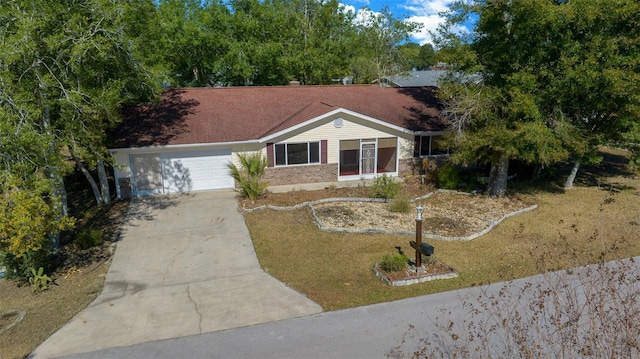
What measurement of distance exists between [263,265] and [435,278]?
15.4ft

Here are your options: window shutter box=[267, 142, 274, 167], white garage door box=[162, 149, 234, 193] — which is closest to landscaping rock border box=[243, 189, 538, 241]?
window shutter box=[267, 142, 274, 167]

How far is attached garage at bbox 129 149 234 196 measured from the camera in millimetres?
17750

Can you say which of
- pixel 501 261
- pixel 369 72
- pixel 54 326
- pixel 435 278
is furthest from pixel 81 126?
pixel 369 72

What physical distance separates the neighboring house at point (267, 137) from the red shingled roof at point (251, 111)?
0.15 ft

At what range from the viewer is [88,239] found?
1323 centimetres

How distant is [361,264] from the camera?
1209 centimetres

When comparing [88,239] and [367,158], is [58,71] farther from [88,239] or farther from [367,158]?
[367,158]

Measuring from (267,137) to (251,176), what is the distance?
1964 millimetres

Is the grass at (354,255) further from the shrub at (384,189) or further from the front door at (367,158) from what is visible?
the front door at (367,158)

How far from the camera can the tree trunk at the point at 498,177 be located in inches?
706

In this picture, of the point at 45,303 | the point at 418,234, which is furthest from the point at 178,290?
the point at 418,234

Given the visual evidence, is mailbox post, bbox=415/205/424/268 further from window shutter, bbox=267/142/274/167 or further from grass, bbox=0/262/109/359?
window shutter, bbox=267/142/274/167

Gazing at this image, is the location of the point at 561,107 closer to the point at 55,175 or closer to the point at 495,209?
the point at 495,209

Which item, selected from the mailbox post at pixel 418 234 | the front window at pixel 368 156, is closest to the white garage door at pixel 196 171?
the front window at pixel 368 156
